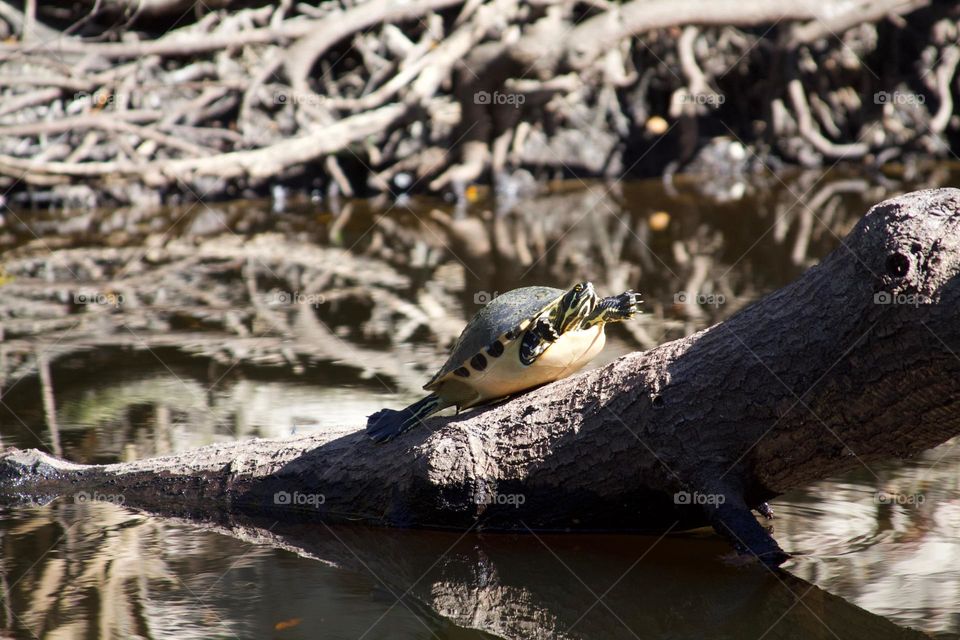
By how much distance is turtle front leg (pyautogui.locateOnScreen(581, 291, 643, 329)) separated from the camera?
3334 mm

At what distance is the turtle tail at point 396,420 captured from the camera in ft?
11.1

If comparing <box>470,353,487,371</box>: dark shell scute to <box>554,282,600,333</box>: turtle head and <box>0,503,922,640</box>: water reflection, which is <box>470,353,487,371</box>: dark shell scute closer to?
<box>554,282,600,333</box>: turtle head

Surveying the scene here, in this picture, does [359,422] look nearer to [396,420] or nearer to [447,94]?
[396,420]

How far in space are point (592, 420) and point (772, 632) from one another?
2.51 feet

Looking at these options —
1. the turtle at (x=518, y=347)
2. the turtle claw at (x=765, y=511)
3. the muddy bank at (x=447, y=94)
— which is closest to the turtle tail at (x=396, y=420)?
the turtle at (x=518, y=347)

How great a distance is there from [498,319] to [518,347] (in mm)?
118

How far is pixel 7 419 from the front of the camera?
14.4 ft

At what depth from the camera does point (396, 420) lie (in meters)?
3.42

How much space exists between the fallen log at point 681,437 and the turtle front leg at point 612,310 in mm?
189

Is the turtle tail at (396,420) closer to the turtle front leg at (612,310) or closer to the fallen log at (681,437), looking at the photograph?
the fallen log at (681,437)

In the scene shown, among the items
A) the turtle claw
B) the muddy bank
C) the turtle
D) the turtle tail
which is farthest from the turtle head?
the muddy bank

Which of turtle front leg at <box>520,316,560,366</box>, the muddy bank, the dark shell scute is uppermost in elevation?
the muddy bank

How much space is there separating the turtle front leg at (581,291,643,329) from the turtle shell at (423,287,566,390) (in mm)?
119

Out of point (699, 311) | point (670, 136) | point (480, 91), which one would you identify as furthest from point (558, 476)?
point (670, 136)
